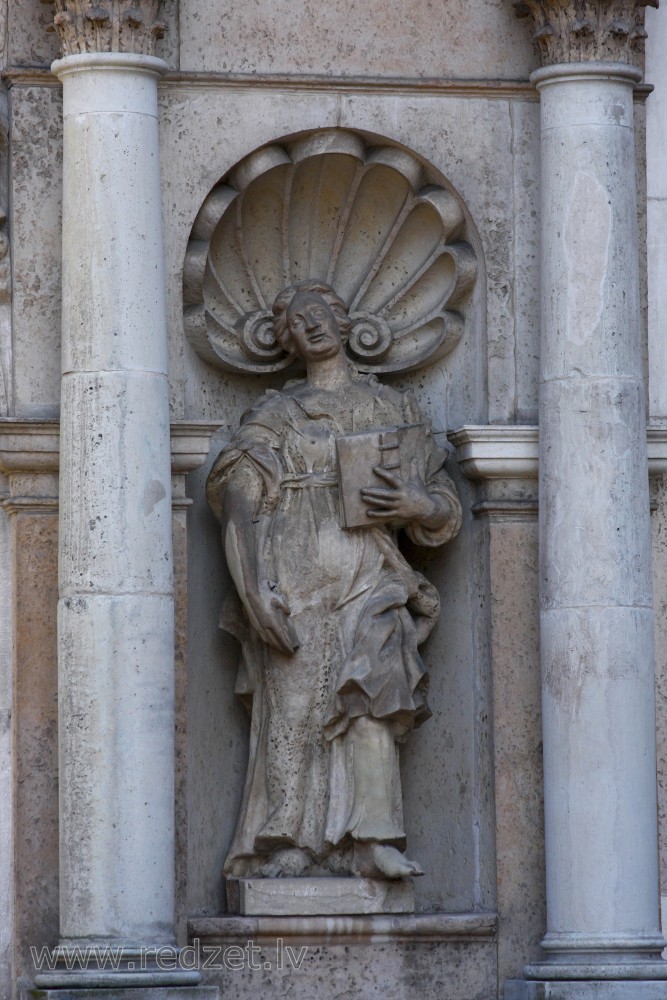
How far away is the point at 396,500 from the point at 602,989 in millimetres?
2252

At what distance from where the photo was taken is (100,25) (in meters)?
12.1

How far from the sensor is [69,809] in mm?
11727

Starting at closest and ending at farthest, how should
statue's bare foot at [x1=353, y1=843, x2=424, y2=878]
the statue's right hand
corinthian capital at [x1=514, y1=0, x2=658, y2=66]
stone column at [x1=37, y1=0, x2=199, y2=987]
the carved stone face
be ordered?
stone column at [x1=37, y1=0, x2=199, y2=987]
statue's bare foot at [x1=353, y1=843, x2=424, y2=878]
the statue's right hand
corinthian capital at [x1=514, y1=0, x2=658, y2=66]
the carved stone face

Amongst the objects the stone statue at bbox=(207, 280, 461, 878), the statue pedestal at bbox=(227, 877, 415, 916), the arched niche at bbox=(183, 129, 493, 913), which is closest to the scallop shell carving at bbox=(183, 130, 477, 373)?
the arched niche at bbox=(183, 129, 493, 913)

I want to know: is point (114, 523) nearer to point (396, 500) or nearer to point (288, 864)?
point (396, 500)

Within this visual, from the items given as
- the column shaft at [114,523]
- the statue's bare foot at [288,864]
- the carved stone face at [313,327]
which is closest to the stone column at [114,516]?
the column shaft at [114,523]

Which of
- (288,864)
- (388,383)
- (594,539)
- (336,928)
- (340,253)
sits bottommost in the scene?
(336,928)

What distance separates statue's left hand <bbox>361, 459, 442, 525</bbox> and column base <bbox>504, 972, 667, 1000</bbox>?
2075mm

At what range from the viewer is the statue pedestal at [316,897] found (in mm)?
12219

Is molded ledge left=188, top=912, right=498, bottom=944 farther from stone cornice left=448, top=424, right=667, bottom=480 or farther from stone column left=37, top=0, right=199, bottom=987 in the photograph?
stone cornice left=448, top=424, right=667, bottom=480

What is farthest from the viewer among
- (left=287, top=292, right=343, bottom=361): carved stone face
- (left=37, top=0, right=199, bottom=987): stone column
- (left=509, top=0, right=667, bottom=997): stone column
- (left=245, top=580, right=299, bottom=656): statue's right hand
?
(left=287, top=292, right=343, bottom=361): carved stone face

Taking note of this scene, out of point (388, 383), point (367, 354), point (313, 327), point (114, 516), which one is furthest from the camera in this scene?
point (388, 383)

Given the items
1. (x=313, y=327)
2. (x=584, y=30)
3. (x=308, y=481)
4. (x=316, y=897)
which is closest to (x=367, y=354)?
(x=313, y=327)

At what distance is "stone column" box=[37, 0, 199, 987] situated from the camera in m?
11.7
